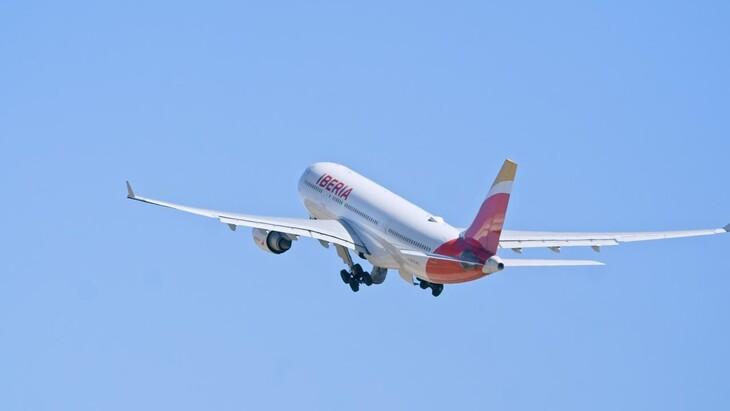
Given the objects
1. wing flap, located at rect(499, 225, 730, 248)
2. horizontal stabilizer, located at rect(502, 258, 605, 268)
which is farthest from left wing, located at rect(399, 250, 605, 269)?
wing flap, located at rect(499, 225, 730, 248)

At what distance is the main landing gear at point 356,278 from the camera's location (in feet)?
399

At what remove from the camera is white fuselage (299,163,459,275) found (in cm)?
11625

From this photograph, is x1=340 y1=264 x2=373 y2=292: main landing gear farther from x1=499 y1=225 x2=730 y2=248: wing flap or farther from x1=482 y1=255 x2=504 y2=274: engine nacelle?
x1=482 y1=255 x2=504 y2=274: engine nacelle

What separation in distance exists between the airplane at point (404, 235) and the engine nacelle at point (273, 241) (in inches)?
2.0

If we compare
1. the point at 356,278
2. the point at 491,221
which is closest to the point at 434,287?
the point at 356,278

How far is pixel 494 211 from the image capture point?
11050 cm

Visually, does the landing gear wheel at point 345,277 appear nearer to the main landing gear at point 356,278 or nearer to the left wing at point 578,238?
the main landing gear at point 356,278

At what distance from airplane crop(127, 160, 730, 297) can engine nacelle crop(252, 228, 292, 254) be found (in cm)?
5

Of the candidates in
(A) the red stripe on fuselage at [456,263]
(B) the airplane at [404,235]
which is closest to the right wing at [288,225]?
(B) the airplane at [404,235]

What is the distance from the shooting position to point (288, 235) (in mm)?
122500

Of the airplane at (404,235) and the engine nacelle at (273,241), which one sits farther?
the engine nacelle at (273,241)

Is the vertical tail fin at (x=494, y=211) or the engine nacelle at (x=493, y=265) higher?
the vertical tail fin at (x=494, y=211)

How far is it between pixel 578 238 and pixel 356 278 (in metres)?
11.6

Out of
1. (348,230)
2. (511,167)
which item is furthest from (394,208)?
(511,167)
